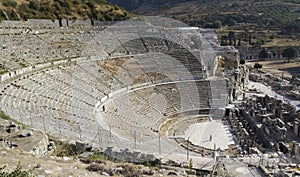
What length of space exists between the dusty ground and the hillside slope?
27.7m

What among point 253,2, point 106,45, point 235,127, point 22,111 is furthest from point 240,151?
point 253,2

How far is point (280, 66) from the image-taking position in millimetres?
46562

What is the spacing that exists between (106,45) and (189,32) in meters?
10.4

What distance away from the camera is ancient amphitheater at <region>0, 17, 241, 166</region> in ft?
48.9

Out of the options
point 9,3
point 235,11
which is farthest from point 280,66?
point 235,11

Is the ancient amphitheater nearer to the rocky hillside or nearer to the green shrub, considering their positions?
the rocky hillside

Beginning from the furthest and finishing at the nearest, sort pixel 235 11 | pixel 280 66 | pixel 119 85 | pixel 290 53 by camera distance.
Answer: pixel 235 11 < pixel 290 53 < pixel 280 66 < pixel 119 85

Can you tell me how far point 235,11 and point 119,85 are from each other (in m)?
78.4

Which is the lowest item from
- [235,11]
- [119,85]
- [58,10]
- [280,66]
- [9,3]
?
[119,85]

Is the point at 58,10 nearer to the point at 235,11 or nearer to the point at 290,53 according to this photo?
the point at 290,53

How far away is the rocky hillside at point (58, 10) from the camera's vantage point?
33.0 m

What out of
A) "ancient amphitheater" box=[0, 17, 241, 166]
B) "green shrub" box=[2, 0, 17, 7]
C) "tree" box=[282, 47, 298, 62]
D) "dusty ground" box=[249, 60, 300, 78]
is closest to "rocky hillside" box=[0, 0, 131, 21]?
"green shrub" box=[2, 0, 17, 7]

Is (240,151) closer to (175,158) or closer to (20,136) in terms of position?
(175,158)

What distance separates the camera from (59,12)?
37.4 meters
